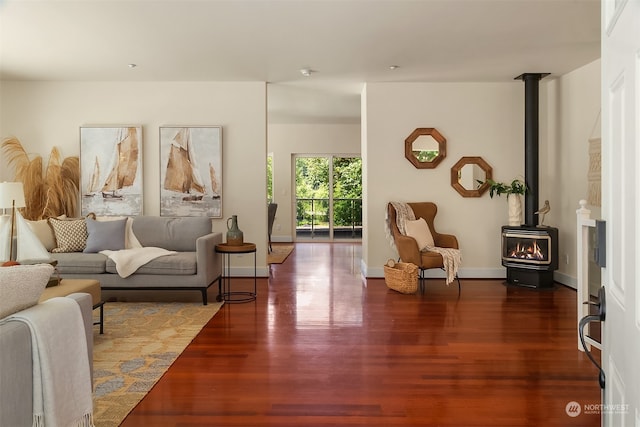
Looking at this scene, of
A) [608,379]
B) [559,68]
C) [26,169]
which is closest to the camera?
[608,379]

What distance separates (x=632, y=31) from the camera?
0.96 meters

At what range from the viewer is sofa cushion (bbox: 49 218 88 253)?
5.42 metres

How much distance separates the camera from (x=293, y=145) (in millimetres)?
11242

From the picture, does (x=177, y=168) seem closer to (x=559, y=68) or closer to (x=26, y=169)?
(x=26, y=169)

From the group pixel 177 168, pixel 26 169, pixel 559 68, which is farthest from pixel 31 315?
pixel 559 68

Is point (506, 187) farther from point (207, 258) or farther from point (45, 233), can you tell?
point (45, 233)

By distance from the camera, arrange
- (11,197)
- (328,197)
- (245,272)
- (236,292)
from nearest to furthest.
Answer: (11,197), (236,292), (245,272), (328,197)

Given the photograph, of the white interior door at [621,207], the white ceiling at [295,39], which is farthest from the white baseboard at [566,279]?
the white interior door at [621,207]

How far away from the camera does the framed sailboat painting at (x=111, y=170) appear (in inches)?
260

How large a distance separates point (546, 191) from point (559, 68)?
1614mm

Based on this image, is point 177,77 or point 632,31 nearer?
point 632,31

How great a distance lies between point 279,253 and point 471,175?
4.11 meters

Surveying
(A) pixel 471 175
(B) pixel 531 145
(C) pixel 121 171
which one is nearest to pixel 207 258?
(C) pixel 121 171

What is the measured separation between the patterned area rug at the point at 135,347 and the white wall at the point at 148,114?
2121mm
